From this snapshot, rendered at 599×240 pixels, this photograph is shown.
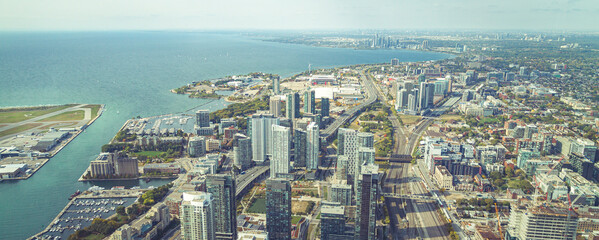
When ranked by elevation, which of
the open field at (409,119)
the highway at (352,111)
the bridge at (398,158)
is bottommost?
the bridge at (398,158)

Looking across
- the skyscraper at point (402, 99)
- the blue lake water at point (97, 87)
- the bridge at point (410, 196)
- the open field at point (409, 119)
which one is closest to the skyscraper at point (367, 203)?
the bridge at point (410, 196)

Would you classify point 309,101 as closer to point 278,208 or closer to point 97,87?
point 278,208

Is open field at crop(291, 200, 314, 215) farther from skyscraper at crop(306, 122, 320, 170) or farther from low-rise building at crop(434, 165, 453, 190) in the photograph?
low-rise building at crop(434, 165, 453, 190)

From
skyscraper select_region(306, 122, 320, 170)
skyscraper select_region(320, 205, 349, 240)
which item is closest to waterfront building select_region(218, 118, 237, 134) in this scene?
skyscraper select_region(306, 122, 320, 170)

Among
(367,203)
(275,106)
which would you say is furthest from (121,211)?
(275,106)

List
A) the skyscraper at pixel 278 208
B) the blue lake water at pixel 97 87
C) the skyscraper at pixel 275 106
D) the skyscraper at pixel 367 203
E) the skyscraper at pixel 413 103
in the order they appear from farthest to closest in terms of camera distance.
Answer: the skyscraper at pixel 413 103, the skyscraper at pixel 275 106, the blue lake water at pixel 97 87, the skyscraper at pixel 278 208, the skyscraper at pixel 367 203

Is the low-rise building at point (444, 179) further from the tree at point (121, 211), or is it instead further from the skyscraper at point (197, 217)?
the tree at point (121, 211)

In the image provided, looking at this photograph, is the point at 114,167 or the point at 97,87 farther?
the point at 97,87
